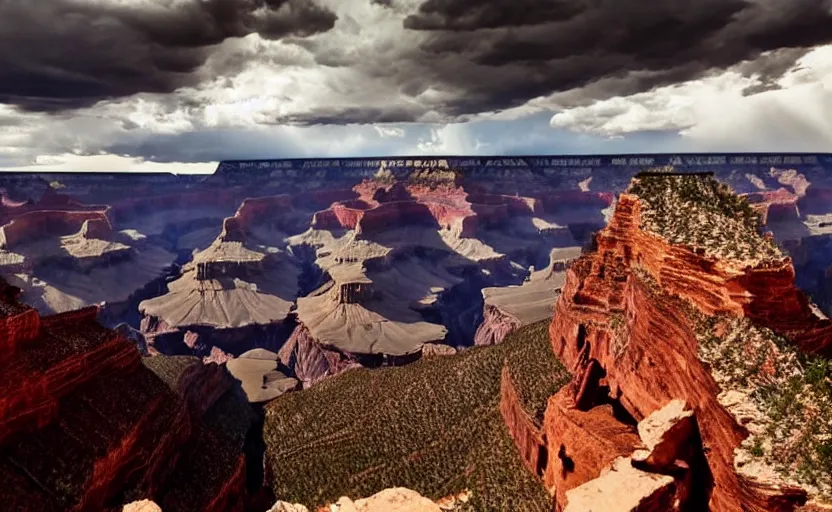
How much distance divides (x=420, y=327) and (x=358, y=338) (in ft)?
36.6

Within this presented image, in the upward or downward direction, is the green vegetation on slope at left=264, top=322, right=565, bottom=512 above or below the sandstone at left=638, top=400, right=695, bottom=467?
below

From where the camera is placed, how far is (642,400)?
82.7 ft

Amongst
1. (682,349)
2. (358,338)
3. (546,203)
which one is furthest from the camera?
(546,203)

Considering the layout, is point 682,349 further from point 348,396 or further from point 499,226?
point 499,226

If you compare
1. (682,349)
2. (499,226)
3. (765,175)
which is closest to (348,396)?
(682,349)

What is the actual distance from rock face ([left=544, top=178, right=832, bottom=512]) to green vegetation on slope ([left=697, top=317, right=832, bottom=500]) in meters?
0.54

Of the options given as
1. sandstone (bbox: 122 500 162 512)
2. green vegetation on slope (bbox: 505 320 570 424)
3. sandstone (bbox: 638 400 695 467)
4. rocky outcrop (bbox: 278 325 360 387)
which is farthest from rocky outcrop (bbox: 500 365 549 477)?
rocky outcrop (bbox: 278 325 360 387)

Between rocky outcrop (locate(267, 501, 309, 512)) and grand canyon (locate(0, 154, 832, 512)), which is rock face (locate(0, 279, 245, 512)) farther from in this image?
rocky outcrop (locate(267, 501, 309, 512))

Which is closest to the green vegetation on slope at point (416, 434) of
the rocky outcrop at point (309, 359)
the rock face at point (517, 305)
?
the rocky outcrop at point (309, 359)

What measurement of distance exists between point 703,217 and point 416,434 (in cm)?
2428

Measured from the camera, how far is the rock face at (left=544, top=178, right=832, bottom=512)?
18297 millimetres

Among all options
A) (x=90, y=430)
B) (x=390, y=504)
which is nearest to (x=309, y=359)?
(x=90, y=430)

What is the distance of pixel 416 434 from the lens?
40.5 metres

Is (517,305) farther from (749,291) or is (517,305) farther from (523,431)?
(749,291)
